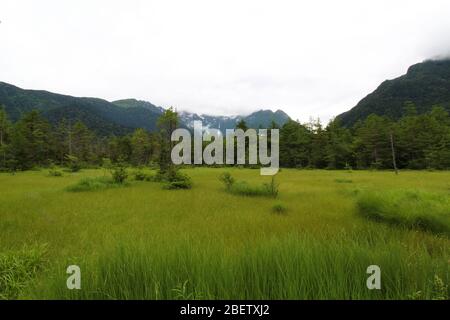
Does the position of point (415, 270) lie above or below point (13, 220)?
above

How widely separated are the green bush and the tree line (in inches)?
890

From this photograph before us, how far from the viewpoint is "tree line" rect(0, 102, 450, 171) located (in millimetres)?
41250

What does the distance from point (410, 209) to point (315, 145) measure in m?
52.4

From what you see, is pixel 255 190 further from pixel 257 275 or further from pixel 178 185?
pixel 257 275

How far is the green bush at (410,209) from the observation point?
6.51m

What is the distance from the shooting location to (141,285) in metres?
2.45

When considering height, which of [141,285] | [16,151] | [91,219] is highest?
[16,151]

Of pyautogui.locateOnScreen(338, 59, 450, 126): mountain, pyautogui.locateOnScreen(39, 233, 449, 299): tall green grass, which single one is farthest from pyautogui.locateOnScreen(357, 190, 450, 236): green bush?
pyautogui.locateOnScreen(338, 59, 450, 126): mountain

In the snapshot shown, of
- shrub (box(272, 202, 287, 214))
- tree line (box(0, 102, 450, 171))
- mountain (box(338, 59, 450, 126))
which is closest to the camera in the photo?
shrub (box(272, 202, 287, 214))

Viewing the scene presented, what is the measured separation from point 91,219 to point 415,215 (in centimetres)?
1000

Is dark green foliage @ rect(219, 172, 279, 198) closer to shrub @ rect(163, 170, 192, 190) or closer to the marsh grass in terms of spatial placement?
shrub @ rect(163, 170, 192, 190)

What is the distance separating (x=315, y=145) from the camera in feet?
186
